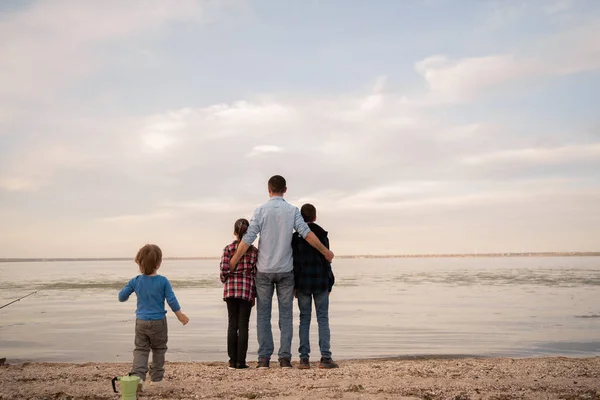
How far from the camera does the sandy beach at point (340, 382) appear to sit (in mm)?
5273

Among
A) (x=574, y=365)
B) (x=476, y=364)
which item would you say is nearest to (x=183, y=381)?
(x=476, y=364)

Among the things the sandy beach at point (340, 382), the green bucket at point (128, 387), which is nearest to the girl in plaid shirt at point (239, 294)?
the sandy beach at point (340, 382)

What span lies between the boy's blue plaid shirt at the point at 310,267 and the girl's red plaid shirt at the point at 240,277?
570 mm

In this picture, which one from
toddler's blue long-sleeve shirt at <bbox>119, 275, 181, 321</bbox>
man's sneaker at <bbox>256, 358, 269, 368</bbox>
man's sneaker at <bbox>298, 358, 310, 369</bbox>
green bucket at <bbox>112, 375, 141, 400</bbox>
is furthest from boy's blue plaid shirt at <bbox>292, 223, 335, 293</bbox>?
green bucket at <bbox>112, 375, 141, 400</bbox>

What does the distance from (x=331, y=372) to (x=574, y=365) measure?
3.27 meters

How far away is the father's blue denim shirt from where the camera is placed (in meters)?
6.94

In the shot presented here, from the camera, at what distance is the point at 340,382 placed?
5844 millimetres

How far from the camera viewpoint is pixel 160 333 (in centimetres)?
561

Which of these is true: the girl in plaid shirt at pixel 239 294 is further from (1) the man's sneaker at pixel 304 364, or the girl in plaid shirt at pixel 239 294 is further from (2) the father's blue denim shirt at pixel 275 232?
(1) the man's sneaker at pixel 304 364

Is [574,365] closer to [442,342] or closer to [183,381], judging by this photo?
[442,342]

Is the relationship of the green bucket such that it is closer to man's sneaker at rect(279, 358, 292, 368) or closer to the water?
man's sneaker at rect(279, 358, 292, 368)

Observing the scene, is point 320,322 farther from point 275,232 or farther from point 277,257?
point 275,232

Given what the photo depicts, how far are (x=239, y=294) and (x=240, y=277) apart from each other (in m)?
0.22

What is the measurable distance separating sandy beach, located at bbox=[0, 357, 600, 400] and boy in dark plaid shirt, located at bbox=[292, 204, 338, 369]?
0.33 m
